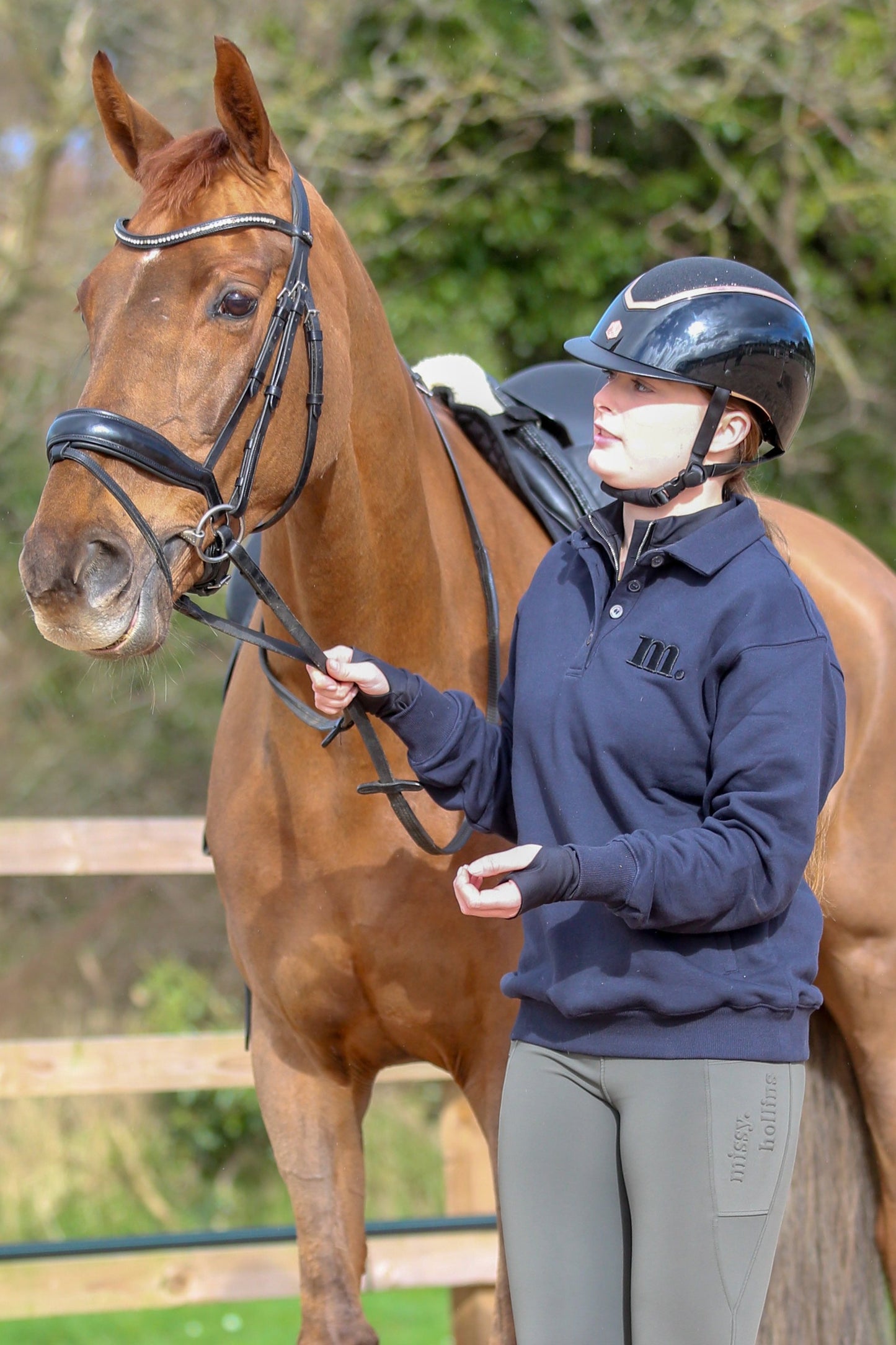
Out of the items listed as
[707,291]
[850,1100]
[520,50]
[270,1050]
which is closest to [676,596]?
[707,291]

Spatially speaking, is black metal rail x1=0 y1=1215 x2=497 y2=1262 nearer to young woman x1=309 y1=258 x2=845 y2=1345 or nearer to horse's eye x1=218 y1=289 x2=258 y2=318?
young woman x1=309 y1=258 x2=845 y2=1345

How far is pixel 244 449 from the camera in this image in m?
1.82

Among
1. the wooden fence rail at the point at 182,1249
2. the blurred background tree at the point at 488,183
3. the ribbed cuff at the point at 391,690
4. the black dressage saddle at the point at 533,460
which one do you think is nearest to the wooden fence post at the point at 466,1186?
the wooden fence rail at the point at 182,1249

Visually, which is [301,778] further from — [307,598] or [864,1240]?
[864,1240]

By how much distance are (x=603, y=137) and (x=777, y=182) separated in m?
0.88

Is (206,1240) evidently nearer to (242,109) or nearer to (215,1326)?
(215,1326)

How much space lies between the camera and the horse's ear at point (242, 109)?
180cm

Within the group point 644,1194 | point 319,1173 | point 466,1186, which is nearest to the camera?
point 644,1194

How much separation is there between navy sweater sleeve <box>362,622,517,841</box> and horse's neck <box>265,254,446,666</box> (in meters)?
0.31

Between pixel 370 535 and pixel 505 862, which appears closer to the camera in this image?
pixel 505 862

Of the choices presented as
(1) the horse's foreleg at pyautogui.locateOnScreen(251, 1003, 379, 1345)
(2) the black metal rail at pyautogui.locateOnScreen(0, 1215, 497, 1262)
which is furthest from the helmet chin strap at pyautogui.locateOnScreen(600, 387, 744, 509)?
(2) the black metal rail at pyautogui.locateOnScreen(0, 1215, 497, 1262)

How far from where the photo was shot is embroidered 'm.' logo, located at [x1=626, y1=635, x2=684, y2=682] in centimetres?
165

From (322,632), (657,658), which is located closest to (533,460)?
(322,632)

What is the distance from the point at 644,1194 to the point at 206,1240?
252 centimetres
